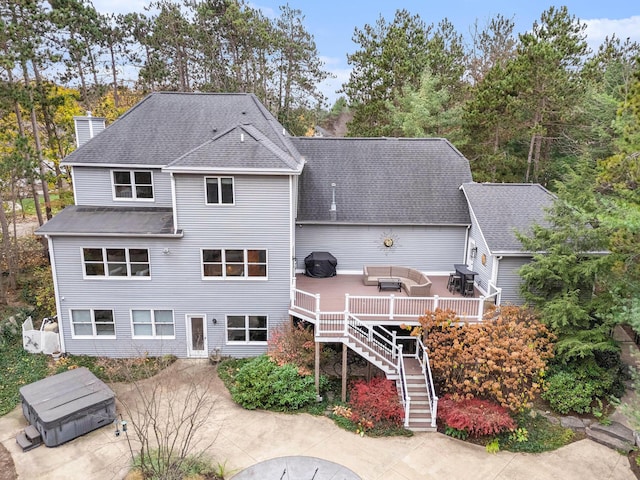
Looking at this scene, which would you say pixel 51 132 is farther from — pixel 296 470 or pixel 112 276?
pixel 296 470

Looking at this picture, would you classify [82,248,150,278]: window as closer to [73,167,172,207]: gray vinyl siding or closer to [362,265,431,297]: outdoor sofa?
[73,167,172,207]: gray vinyl siding

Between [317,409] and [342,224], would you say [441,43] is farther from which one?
[317,409]

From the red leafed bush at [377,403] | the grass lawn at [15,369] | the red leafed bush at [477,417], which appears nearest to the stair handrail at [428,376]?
the red leafed bush at [477,417]

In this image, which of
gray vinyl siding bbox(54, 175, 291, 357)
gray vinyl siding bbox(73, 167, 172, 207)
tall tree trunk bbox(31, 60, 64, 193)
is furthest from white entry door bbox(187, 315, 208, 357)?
tall tree trunk bbox(31, 60, 64, 193)

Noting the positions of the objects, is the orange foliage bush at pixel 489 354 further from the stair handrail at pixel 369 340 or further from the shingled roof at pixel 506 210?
the shingled roof at pixel 506 210

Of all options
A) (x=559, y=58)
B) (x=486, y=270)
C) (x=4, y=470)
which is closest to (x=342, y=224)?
(x=486, y=270)
